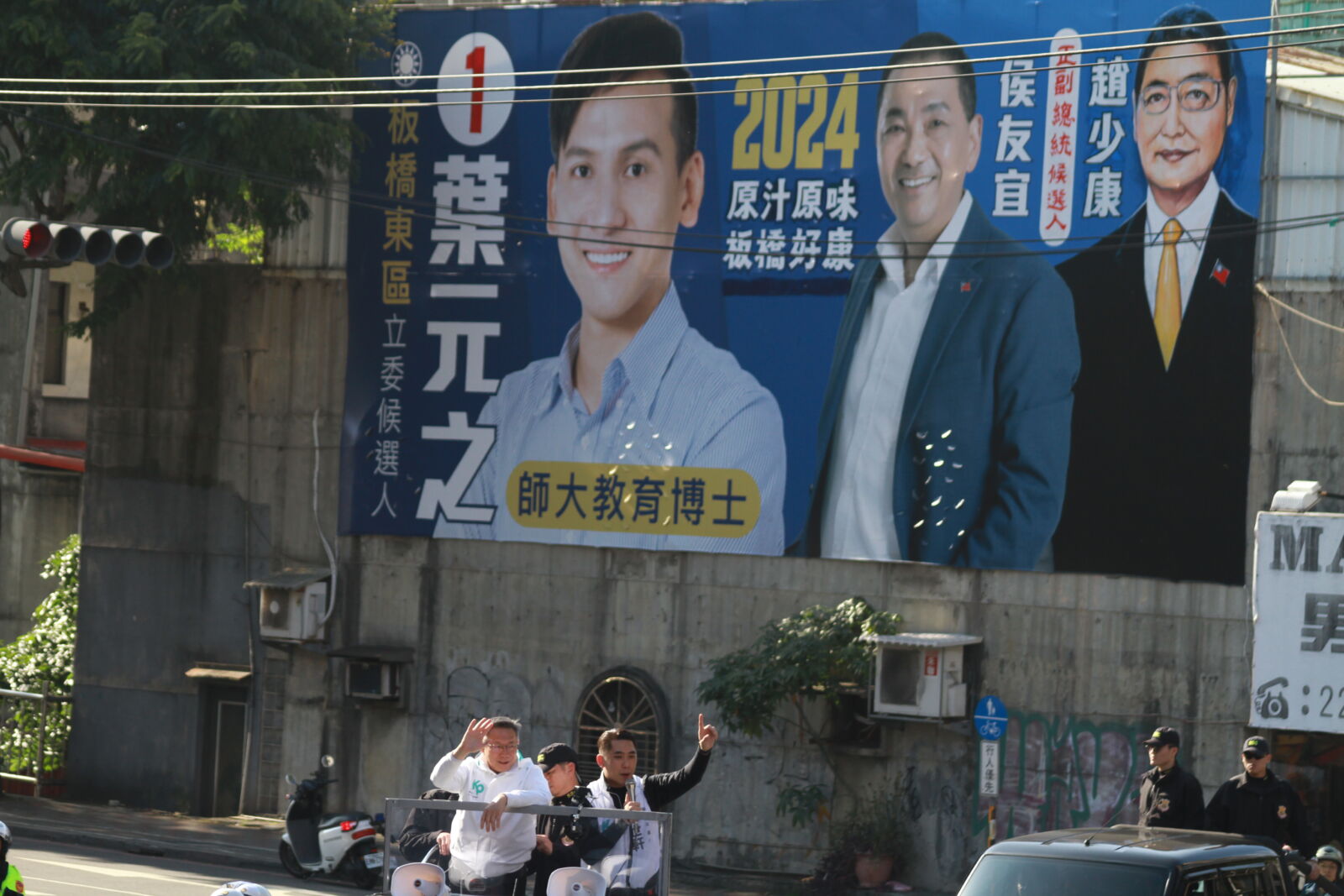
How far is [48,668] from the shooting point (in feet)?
78.7

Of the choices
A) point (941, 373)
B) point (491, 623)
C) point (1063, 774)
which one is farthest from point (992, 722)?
point (491, 623)

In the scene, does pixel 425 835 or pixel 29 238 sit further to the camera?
pixel 29 238

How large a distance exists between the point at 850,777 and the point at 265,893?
10.4 metres

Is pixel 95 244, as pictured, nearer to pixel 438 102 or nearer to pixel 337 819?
pixel 438 102

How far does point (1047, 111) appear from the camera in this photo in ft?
58.6

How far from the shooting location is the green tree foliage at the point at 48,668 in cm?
2336

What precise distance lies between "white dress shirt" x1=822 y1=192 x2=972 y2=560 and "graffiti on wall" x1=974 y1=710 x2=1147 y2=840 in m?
2.48

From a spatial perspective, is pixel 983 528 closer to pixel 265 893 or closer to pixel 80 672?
pixel 265 893

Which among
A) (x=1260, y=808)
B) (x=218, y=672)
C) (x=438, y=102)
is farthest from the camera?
(x=218, y=672)

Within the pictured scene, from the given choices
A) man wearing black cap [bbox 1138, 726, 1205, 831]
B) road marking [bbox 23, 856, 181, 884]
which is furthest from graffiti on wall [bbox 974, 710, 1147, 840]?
road marking [bbox 23, 856, 181, 884]

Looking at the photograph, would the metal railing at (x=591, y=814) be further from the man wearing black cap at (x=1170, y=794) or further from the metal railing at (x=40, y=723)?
the metal railing at (x=40, y=723)

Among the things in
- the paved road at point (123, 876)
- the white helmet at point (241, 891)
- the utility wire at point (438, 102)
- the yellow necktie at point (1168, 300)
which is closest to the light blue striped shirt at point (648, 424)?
the utility wire at point (438, 102)

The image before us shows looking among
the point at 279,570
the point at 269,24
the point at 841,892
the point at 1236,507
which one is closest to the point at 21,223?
the point at 269,24

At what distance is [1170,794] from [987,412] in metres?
7.64
